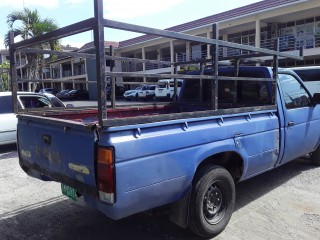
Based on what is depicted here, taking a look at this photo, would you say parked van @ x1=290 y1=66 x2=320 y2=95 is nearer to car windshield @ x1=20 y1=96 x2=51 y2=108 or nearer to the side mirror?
the side mirror

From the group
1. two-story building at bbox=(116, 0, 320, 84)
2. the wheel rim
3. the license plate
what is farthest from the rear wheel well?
two-story building at bbox=(116, 0, 320, 84)

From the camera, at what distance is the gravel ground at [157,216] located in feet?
12.0

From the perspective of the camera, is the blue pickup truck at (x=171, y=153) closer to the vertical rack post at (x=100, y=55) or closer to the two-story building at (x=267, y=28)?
the vertical rack post at (x=100, y=55)

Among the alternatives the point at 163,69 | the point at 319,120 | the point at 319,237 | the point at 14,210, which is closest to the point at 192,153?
the point at 319,237

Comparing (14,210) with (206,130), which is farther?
(14,210)

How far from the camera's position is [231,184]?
12.1 feet

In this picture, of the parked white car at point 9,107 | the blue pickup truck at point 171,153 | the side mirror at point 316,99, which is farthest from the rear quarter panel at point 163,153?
the parked white car at point 9,107

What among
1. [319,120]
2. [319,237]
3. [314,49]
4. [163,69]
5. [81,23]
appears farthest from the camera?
[163,69]

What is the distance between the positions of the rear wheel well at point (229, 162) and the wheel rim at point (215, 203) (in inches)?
9.9

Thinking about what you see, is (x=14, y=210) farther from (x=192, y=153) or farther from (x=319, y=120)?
(x=319, y=120)

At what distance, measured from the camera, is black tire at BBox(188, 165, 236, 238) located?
3.31 meters

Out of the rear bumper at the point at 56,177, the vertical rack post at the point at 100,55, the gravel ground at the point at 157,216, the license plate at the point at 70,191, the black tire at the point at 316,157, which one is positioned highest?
the vertical rack post at the point at 100,55

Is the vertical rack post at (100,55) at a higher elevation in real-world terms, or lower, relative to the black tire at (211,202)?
higher

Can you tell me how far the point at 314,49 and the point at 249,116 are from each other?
20.9m
